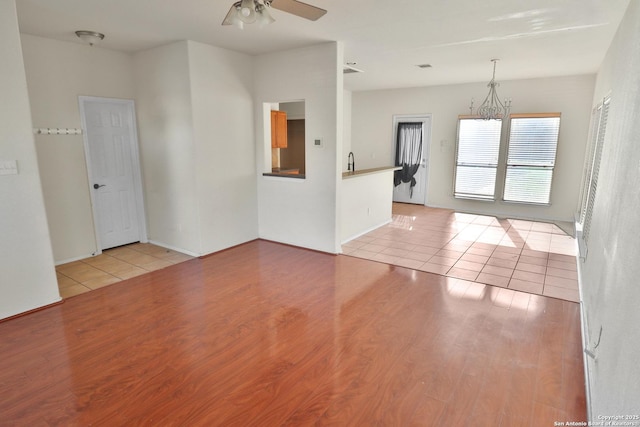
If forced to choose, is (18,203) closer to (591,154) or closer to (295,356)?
(295,356)

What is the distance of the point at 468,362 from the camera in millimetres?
2451

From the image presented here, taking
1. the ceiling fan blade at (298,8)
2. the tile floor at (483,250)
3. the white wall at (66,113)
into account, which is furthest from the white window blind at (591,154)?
the white wall at (66,113)

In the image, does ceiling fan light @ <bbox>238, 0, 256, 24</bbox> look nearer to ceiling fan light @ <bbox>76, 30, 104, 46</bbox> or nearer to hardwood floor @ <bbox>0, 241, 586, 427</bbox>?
hardwood floor @ <bbox>0, 241, 586, 427</bbox>

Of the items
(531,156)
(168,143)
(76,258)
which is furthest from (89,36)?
(531,156)

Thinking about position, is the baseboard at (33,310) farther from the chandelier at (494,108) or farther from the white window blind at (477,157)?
the chandelier at (494,108)

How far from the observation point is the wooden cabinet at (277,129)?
5668 mm

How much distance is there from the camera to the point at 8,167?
2898 millimetres

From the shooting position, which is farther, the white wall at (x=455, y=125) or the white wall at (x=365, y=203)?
the white wall at (x=455, y=125)

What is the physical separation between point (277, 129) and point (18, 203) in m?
3.57

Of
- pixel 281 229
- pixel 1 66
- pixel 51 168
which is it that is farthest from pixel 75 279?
pixel 281 229

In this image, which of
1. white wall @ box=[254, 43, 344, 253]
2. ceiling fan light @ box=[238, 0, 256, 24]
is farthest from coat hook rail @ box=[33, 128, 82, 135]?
ceiling fan light @ box=[238, 0, 256, 24]

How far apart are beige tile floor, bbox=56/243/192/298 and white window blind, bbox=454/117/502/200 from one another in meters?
5.60

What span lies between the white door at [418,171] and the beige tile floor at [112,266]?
5.37 metres

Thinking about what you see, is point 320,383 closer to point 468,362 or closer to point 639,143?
point 468,362
